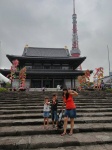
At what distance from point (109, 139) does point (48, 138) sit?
6.27 feet

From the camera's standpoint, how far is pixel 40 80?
89.2 ft

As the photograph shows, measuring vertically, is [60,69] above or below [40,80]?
above

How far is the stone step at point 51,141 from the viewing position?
4645 mm

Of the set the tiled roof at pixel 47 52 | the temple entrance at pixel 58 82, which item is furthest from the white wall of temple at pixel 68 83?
the tiled roof at pixel 47 52

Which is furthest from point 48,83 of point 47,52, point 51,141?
point 51,141

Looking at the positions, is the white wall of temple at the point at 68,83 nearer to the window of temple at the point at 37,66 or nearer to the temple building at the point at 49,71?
the temple building at the point at 49,71

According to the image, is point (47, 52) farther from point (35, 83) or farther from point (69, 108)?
point (69, 108)

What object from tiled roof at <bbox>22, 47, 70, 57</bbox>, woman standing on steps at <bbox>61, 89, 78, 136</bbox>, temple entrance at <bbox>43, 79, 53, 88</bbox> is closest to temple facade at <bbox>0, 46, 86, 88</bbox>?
temple entrance at <bbox>43, 79, 53, 88</bbox>

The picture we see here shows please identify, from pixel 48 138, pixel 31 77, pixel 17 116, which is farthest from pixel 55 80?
pixel 48 138

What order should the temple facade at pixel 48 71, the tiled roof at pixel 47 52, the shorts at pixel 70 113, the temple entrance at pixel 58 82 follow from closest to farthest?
1. the shorts at pixel 70 113
2. the temple facade at pixel 48 71
3. the temple entrance at pixel 58 82
4. the tiled roof at pixel 47 52

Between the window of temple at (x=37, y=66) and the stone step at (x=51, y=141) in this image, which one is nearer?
the stone step at (x=51, y=141)

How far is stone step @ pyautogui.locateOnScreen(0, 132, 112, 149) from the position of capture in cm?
464

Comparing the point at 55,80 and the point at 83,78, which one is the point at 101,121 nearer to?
the point at 83,78

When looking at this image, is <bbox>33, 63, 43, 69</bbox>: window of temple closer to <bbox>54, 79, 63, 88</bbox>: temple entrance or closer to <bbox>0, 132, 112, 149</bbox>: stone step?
<bbox>54, 79, 63, 88</bbox>: temple entrance
